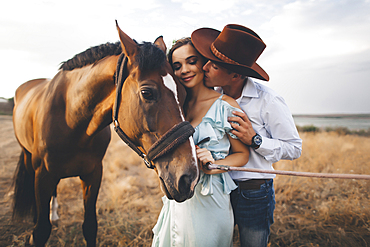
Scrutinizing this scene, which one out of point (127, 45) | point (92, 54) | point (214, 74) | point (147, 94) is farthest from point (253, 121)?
point (92, 54)

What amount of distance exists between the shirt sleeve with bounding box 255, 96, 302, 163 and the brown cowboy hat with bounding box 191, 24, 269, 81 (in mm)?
270

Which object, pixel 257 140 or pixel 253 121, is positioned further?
pixel 253 121

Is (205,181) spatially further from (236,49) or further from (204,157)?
(236,49)

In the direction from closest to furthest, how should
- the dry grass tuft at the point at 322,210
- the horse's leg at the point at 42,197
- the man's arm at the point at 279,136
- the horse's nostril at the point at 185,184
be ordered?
1. the horse's nostril at the point at 185,184
2. the man's arm at the point at 279,136
3. the horse's leg at the point at 42,197
4. the dry grass tuft at the point at 322,210

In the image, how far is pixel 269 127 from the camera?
5.51 ft

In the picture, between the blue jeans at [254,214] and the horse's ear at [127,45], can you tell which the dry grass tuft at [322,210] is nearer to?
the blue jeans at [254,214]

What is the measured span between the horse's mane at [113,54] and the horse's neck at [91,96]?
2.9 inches

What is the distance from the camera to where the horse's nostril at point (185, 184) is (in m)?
1.20

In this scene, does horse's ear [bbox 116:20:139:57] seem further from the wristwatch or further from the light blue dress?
the wristwatch

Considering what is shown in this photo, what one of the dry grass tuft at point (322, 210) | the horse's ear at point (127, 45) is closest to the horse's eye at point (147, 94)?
the horse's ear at point (127, 45)

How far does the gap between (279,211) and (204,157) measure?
3.29m

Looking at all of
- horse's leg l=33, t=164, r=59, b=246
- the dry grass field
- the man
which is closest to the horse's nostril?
the man

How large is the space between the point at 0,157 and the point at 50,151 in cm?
742

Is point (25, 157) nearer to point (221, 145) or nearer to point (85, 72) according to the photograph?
point (85, 72)
